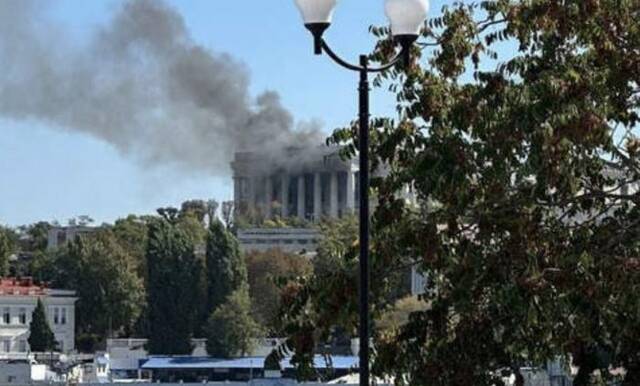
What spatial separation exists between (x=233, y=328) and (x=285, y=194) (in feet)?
192

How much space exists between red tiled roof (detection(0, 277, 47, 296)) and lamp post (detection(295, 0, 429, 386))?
8868 cm

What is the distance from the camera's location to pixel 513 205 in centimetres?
1642

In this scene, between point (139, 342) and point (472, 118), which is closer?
point (472, 118)

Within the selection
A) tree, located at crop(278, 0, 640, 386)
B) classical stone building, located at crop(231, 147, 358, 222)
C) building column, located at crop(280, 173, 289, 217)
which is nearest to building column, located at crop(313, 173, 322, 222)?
classical stone building, located at crop(231, 147, 358, 222)

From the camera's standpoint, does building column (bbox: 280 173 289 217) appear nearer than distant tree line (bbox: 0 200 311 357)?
No

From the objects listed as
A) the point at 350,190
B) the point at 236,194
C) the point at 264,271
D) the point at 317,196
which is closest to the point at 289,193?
the point at 317,196

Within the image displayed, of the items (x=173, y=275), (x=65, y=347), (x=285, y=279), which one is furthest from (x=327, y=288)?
(x=65, y=347)

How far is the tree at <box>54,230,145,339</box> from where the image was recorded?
305 ft

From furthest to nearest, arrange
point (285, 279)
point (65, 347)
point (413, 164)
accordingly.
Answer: point (65, 347) < point (285, 279) < point (413, 164)

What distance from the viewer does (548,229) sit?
1639 centimetres

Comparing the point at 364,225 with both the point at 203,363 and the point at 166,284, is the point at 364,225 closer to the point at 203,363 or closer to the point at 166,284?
the point at 166,284

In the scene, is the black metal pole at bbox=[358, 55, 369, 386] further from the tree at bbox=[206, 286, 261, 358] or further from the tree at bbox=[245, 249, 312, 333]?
the tree at bbox=[245, 249, 312, 333]

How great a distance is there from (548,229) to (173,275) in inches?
2613

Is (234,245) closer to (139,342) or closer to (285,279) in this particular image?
(139,342)
